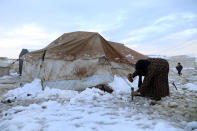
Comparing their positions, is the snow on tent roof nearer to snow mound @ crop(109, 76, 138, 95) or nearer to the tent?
the tent

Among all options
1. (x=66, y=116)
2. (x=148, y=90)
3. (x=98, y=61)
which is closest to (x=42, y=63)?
(x=98, y=61)

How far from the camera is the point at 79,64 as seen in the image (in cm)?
644

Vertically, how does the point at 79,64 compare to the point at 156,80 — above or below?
above

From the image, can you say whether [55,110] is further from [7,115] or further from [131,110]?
[131,110]

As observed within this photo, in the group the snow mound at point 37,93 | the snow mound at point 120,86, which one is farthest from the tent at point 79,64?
the snow mound at point 37,93

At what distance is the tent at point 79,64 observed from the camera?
6219mm

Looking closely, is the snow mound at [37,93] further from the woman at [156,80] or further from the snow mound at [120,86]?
the woman at [156,80]

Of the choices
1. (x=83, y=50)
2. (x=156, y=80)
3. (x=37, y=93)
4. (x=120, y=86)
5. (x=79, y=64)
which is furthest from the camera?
(x=83, y=50)

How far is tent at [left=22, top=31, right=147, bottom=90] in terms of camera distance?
622 cm

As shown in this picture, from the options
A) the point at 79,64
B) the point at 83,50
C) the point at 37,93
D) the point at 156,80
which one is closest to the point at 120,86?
the point at 156,80

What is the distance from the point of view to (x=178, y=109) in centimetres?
349

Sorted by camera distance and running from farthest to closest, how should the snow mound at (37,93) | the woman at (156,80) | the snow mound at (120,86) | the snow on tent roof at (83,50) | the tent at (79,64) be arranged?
the snow on tent roof at (83,50) < the tent at (79,64) < the snow mound at (120,86) < the snow mound at (37,93) < the woman at (156,80)

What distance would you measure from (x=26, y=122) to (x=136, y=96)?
11.5ft

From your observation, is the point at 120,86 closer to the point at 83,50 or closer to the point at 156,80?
the point at 156,80
